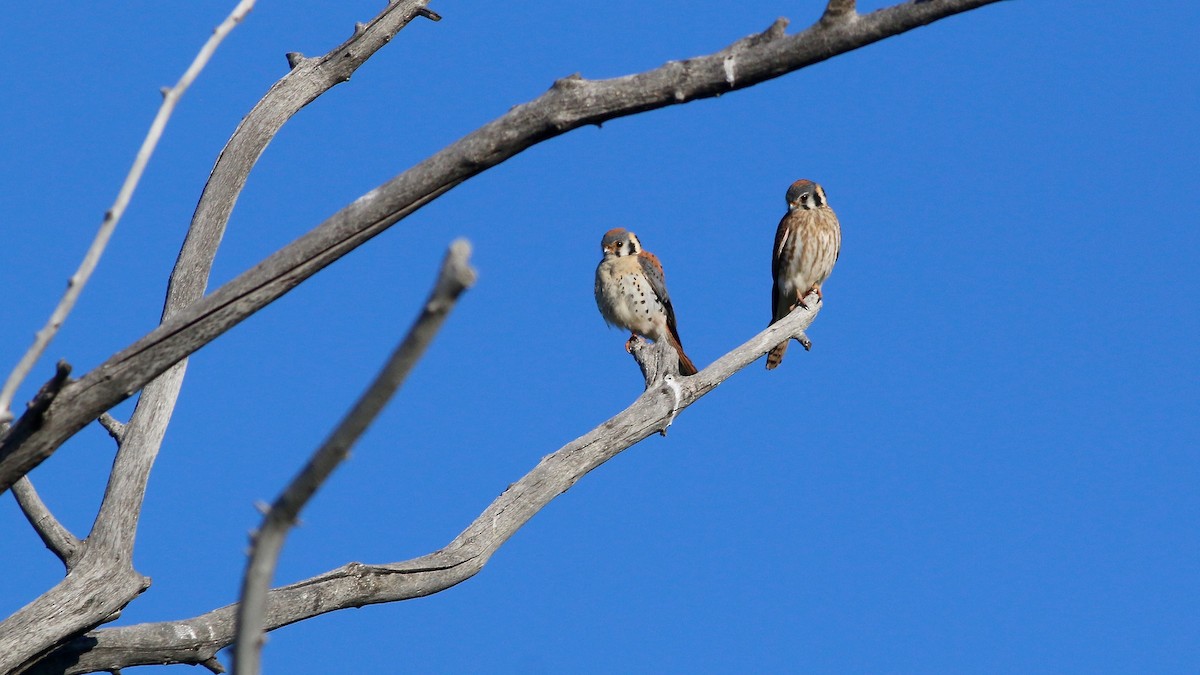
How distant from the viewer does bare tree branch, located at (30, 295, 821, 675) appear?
418cm

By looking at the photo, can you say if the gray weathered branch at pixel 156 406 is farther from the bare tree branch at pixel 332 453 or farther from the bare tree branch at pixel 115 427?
the bare tree branch at pixel 332 453

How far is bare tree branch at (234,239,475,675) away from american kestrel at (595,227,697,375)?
7.14m

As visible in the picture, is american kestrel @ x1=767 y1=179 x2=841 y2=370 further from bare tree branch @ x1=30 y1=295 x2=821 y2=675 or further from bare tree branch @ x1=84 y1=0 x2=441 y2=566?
bare tree branch @ x1=84 y1=0 x2=441 y2=566

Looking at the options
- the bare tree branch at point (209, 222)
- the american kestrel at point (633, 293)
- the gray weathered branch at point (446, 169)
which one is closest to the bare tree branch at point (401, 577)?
the bare tree branch at point (209, 222)

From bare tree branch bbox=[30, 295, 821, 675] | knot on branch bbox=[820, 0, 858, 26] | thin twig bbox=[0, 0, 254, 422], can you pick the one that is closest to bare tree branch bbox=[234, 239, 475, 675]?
thin twig bbox=[0, 0, 254, 422]

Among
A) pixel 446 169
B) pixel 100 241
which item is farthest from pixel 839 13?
pixel 100 241

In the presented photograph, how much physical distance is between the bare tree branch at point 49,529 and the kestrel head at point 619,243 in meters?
5.56

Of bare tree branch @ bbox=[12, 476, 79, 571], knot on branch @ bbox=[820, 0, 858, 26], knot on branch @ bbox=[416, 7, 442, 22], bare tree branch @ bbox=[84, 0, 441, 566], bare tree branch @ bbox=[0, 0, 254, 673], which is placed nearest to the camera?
knot on branch @ bbox=[820, 0, 858, 26]

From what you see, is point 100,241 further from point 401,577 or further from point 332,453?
point 401,577

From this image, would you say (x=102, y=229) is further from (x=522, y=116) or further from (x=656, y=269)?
(x=656, y=269)

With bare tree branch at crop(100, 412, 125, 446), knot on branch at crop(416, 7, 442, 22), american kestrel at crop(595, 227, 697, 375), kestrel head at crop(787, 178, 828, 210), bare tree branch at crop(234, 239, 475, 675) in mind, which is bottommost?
bare tree branch at crop(234, 239, 475, 675)

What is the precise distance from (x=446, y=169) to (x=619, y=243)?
6.23 m

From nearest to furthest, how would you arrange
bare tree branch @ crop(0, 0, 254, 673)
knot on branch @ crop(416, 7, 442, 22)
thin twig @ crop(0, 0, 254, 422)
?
1. thin twig @ crop(0, 0, 254, 422)
2. bare tree branch @ crop(0, 0, 254, 673)
3. knot on branch @ crop(416, 7, 442, 22)

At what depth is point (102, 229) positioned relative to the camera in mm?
2135
